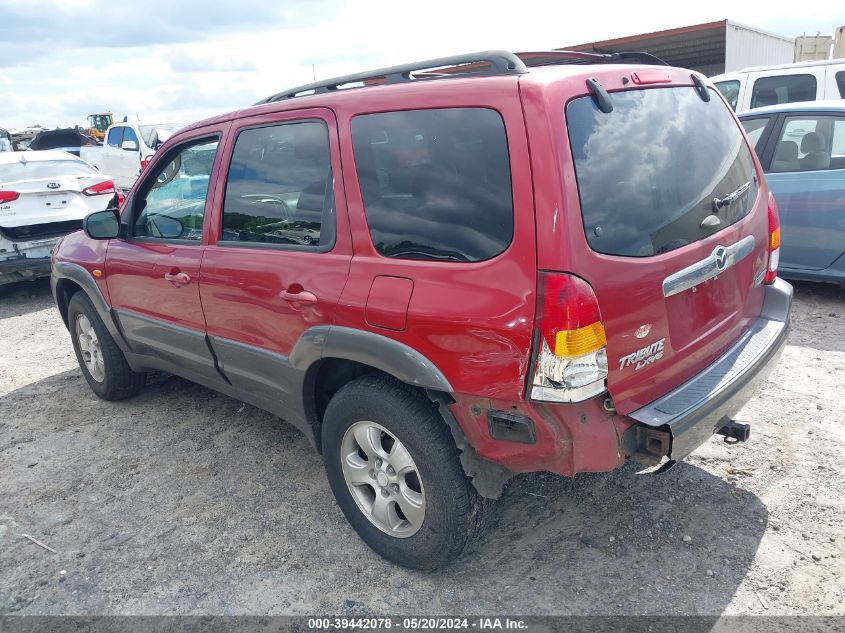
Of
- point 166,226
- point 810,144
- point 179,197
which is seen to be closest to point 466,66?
point 179,197

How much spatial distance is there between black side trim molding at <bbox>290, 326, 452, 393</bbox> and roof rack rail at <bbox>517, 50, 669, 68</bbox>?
4.55 ft

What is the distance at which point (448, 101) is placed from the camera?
2393 millimetres

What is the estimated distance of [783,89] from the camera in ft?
27.8

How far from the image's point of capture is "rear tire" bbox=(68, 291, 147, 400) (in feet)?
14.6

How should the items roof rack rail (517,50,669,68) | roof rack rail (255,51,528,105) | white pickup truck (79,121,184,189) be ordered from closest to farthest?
roof rack rail (255,51,528,105) → roof rack rail (517,50,669,68) → white pickup truck (79,121,184,189)

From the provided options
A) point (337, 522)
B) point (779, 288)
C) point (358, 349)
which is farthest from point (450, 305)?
point (779, 288)

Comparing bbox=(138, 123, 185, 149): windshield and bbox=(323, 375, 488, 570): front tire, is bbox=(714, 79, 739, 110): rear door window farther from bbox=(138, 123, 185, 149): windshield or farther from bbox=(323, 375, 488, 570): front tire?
bbox=(138, 123, 185, 149): windshield

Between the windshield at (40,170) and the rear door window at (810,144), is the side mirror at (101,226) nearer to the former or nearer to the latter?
the windshield at (40,170)

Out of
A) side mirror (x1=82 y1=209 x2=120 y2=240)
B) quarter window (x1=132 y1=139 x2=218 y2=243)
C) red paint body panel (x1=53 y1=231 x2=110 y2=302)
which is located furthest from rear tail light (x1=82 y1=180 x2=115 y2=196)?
quarter window (x1=132 y1=139 x2=218 y2=243)

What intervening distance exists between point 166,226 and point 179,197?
180 mm

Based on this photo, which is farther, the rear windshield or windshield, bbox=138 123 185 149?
windshield, bbox=138 123 185 149

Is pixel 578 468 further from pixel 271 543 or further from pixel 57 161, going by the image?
pixel 57 161

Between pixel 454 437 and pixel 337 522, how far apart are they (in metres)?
1.01

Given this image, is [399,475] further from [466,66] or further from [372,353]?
[466,66]
